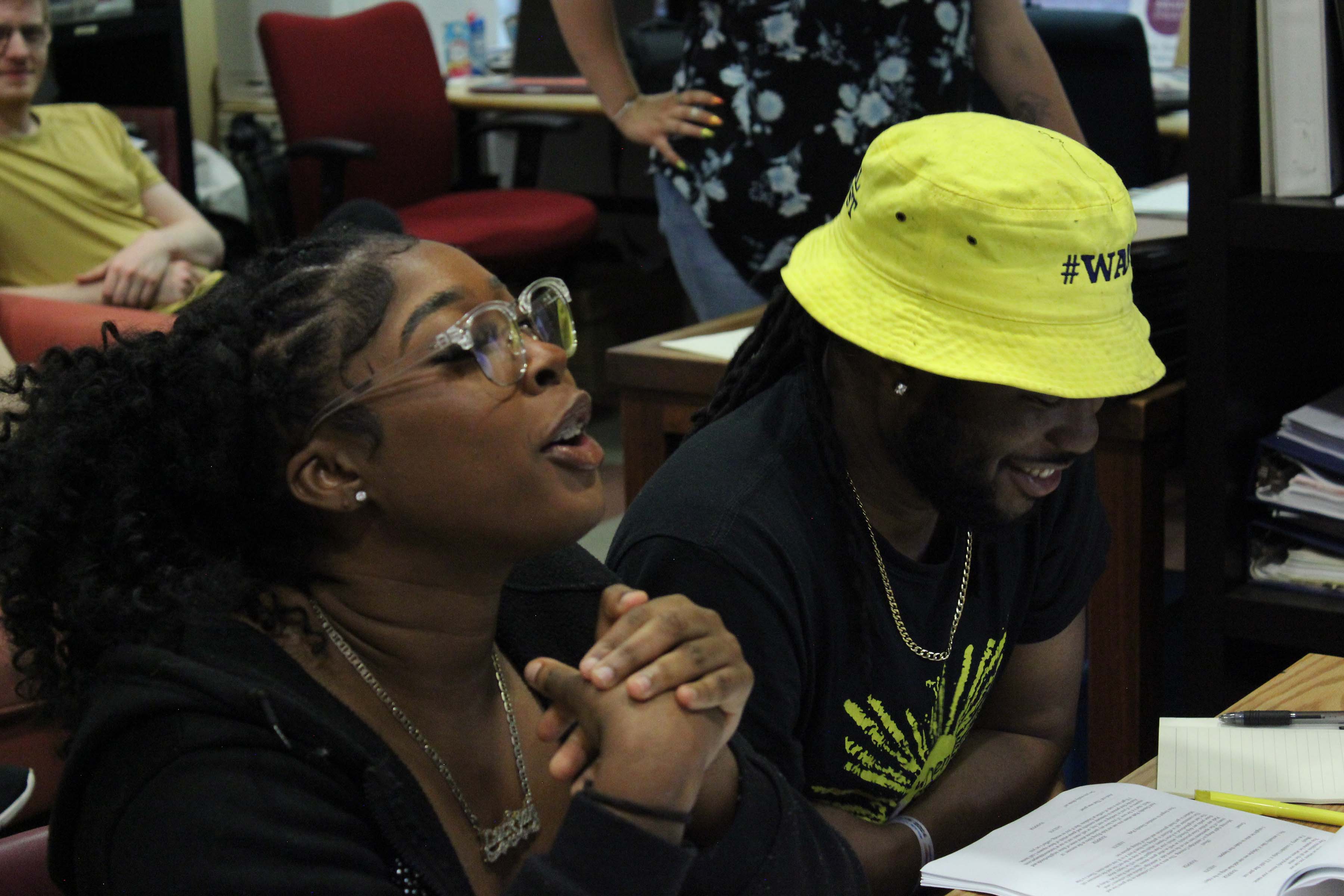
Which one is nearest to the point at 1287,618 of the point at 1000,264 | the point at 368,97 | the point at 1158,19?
the point at 1000,264

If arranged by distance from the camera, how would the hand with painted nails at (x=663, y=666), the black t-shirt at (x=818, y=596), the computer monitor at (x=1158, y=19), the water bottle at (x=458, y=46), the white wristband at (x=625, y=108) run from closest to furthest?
the hand with painted nails at (x=663, y=666) < the black t-shirt at (x=818, y=596) < the white wristband at (x=625, y=108) < the computer monitor at (x=1158, y=19) < the water bottle at (x=458, y=46)

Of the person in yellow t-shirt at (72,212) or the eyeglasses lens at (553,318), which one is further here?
the person in yellow t-shirt at (72,212)

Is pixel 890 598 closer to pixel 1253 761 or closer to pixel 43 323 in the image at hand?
pixel 1253 761

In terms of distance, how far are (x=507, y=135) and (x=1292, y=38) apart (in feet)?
13.2

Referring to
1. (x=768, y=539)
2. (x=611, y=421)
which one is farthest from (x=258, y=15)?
(x=768, y=539)

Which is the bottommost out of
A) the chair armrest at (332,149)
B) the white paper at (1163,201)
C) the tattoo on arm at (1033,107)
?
the chair armrest at (332,149)

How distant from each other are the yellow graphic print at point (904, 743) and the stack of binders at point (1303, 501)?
20.4 inches

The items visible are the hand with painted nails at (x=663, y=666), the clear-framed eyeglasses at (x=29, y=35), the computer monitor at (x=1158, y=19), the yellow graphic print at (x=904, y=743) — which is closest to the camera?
the hand with painted nails at (x=663, y=666)

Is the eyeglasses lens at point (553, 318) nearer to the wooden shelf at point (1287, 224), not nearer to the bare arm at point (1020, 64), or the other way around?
the wooden shelf at point (1287, 224)

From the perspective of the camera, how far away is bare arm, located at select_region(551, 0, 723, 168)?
2.26 meters

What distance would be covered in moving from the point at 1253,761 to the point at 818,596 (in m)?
0.39

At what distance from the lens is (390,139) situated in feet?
14.3

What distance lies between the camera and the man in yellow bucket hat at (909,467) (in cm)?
117

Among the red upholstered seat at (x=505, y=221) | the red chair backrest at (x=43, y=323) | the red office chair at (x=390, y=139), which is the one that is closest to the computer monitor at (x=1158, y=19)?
the red upholstered seat at (x=505, y=221)
